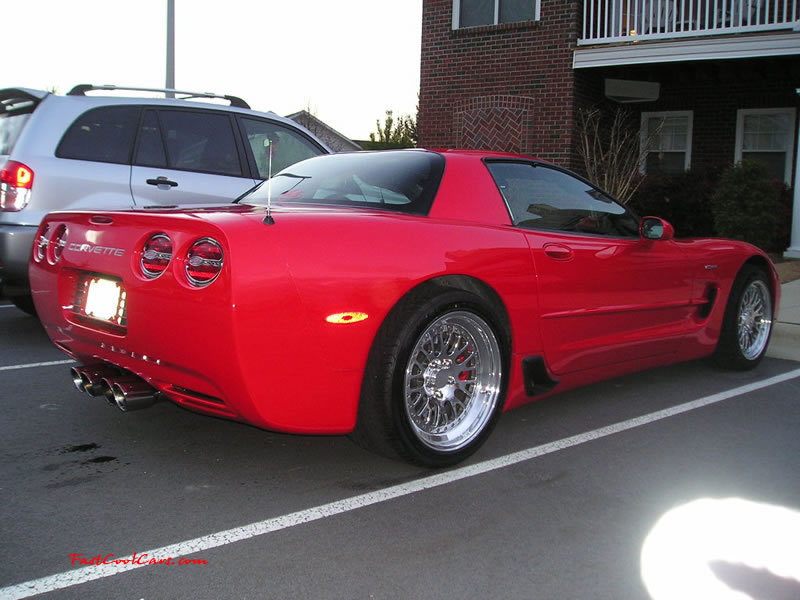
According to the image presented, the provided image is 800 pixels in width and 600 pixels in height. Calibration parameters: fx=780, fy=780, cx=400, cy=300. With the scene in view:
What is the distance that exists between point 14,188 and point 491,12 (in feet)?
34.2

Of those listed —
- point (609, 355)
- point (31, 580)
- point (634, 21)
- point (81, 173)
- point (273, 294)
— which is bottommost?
point (31, 580)

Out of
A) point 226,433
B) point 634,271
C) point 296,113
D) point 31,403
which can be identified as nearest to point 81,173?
point 31,403

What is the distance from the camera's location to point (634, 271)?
171 inches

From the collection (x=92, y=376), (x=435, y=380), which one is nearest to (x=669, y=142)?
(x=435, y=380)

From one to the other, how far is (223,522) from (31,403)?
77.6 inches

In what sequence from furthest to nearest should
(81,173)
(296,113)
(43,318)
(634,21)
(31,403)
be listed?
(296,113) < (634,21) < (81,173) < (31,403) < (43,318)

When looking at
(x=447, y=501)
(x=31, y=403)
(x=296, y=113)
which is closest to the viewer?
(x=447, y=501)

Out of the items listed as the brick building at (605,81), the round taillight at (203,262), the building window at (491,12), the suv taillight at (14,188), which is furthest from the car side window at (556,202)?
the building window at (491,12)

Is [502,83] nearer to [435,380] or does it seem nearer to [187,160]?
[187,160]

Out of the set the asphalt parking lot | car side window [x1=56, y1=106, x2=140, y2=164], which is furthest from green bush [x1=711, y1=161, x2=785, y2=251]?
car side window [x1=56, y1=106, x2=140, y2=164]

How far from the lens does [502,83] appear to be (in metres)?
13.7

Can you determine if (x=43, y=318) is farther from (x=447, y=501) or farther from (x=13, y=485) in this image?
(x=447, y=501)

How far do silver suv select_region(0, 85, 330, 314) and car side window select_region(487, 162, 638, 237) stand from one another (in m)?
2.07

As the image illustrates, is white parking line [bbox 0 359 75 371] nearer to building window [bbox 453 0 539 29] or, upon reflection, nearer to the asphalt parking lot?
the asphalt parking lot
